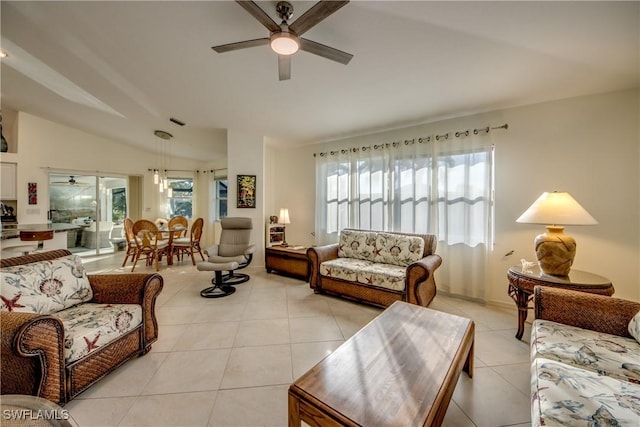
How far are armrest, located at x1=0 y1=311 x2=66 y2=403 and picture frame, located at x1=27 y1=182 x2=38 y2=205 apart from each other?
17.8ft

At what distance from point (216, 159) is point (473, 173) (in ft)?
19.6

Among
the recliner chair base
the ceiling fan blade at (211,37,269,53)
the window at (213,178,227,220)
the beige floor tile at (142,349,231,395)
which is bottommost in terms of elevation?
the beige floor tile at (142,349,231,395)

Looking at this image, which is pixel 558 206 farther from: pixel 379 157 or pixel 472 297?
pixel 379 157

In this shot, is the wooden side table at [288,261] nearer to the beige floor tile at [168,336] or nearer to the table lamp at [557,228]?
the beige floor tile at [168,336]

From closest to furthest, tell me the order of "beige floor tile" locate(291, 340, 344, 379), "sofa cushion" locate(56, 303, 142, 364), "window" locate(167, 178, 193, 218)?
Result: "sofa cushion" locate(56, 303, 142, 364) → "beige floor tile" locate(291, 340, 344, 379) → "window" locate(167, 178, 193, 218)

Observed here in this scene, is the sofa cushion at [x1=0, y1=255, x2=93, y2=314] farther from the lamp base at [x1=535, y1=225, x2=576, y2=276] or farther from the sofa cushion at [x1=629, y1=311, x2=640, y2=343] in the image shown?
the lamp base at [x1=535, y1=225, x2=576, y2=276]

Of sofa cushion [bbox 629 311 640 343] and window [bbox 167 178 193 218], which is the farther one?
window [bbox 167 178 193 218]

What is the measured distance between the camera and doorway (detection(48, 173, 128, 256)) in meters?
5.20

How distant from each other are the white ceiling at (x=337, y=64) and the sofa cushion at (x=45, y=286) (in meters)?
1.94

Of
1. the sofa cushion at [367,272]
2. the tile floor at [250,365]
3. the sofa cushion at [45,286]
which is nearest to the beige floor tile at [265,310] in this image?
the tile floor at [250,365]

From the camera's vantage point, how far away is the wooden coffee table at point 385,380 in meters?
0.93

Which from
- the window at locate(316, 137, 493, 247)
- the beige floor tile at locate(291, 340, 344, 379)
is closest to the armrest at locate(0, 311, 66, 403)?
the beige floor tile at locate(291, 340, 344, 379)

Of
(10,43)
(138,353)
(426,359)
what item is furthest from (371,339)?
(10,43)

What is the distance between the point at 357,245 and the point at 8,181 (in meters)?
6.56
